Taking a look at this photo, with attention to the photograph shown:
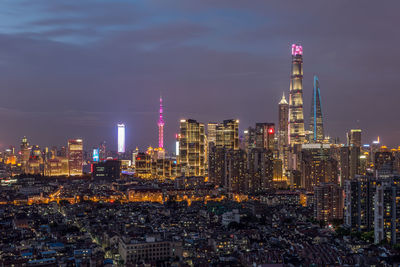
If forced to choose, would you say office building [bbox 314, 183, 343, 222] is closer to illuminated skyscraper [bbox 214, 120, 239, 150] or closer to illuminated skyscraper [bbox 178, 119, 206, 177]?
illuminated skyscraper [bbox 214, 120, 239, 150]

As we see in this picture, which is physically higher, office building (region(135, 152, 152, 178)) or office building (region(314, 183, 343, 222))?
office building (region(135, 152, 152, 178))

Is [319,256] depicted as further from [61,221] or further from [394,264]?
[61,221]

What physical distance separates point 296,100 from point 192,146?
2733cm

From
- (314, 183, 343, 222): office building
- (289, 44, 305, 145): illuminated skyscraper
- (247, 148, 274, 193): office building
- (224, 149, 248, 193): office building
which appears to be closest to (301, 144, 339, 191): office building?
(247, 148, 274, 193): office building

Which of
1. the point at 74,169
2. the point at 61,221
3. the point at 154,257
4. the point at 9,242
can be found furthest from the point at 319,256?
the point at 74,169

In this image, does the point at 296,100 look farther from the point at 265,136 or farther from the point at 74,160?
the point at 74,160

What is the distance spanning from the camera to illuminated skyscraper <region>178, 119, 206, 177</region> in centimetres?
8197

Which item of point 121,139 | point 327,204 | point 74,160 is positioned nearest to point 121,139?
point 121,139

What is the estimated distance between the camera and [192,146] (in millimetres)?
82938

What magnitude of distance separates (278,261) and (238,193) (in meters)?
34.1

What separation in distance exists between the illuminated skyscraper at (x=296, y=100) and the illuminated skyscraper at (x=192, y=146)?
928 inches

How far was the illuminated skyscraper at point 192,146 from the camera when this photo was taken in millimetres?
81969

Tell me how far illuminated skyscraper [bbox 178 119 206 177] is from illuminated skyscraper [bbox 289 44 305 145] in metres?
23.6

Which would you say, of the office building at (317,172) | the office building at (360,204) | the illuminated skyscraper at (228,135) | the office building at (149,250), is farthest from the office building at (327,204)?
the illuminated skyscraper at (228,135)
